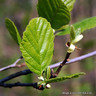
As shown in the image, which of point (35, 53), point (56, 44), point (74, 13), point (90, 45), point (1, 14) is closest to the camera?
point (35, 53)

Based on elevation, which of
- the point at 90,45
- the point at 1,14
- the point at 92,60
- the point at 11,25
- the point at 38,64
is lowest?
the point at 92,60

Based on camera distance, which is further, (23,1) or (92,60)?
(23,1)

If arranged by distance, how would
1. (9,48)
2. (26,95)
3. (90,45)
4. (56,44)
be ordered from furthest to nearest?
(9,48), (56,44), (26,95), (90,45)

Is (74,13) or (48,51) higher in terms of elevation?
(48,51)

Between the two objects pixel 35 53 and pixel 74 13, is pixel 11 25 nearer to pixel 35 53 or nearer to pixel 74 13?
pixel 35 53

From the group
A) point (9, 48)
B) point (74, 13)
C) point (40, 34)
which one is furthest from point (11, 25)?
point (9, 48)
